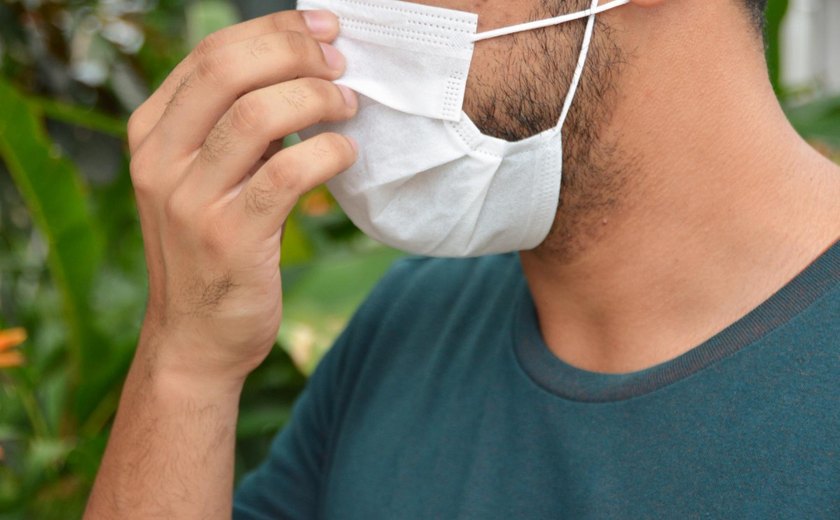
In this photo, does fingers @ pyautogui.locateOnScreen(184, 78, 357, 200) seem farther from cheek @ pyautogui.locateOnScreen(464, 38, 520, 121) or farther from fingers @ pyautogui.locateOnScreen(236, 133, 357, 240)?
cheek @ pyautogui.locateOnScreen(464, 38, 520, 121)

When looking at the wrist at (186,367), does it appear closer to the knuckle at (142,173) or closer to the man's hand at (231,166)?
the man's hand at (231,166)

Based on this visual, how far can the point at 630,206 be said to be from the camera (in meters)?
1.26

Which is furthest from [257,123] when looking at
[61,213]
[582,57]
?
[61,213]

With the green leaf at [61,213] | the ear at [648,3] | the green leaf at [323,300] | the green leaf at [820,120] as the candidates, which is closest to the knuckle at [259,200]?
the ear at [648,3]

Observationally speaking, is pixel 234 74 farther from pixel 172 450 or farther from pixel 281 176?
pixel 172 450

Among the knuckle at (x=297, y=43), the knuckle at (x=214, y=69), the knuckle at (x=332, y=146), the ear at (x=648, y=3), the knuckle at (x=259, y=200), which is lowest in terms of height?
the knuckle at (x=259, y=200)

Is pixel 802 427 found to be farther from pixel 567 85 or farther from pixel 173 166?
pixel 173 166

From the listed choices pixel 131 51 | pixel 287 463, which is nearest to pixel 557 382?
pixel 287 463

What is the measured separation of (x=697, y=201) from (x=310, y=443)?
0.73 m

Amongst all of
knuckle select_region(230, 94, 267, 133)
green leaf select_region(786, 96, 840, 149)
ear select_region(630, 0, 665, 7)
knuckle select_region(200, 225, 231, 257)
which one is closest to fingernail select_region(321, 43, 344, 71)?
knuckle select_region(230, 94, 267, 133)

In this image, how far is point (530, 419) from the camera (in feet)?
4.19

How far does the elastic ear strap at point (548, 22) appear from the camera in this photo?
1204mm

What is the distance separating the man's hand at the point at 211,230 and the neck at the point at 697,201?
1.14 ft

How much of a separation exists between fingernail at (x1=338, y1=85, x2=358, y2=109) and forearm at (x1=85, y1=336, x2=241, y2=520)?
0.43 metres
